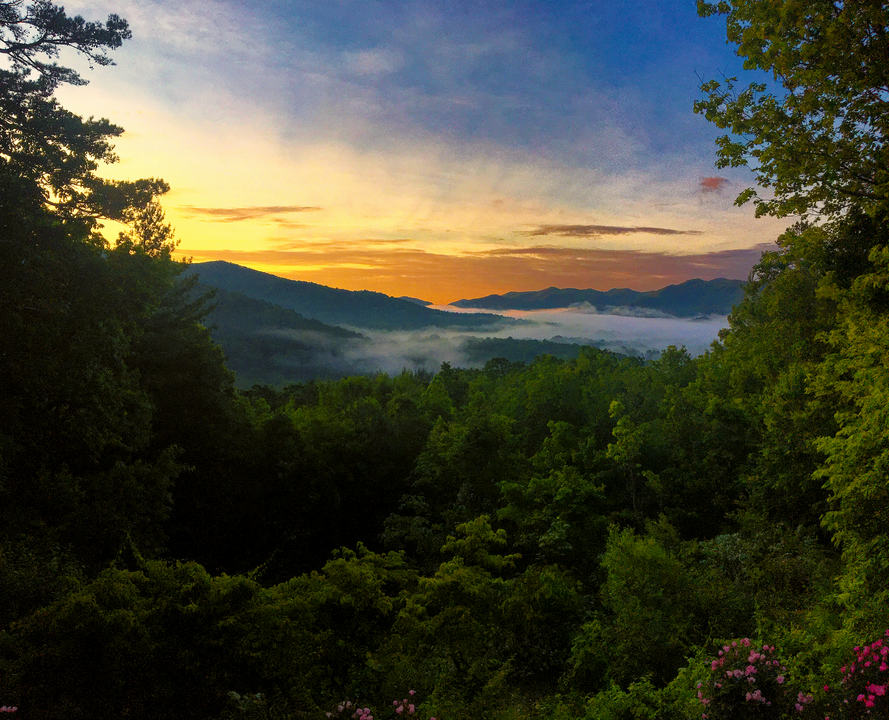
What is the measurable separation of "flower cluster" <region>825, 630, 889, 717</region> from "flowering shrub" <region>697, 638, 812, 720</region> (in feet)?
1.53

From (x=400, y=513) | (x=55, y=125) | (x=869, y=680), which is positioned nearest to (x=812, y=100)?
(x=869, y=680)

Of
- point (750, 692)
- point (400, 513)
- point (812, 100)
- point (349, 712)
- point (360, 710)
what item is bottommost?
point (400, 513)

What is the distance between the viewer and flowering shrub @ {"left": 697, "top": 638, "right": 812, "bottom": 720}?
623 cm

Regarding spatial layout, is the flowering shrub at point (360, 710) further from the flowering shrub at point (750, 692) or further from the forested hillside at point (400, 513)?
the flowering shrub at point (750, 692)

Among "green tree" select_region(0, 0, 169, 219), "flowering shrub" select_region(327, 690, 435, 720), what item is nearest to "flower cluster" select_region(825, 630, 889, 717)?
"flowering shrub" select_region(327, 690, 435, 720)

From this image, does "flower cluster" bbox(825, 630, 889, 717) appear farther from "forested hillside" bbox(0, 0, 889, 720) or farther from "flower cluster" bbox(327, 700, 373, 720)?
"flower cluster" bbox(327, 700, 373, 720)

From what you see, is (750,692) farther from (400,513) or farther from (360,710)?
(400,513)

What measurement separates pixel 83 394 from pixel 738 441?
983 inches

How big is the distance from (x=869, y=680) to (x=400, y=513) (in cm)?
1834

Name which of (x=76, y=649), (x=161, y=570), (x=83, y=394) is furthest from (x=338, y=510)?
(x=76, y=649)

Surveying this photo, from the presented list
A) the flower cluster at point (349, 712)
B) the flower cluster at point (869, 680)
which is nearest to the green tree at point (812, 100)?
the flower cluster at point (869, 680)

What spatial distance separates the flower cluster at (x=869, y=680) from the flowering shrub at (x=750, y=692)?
46 cm

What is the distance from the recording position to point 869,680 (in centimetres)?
603

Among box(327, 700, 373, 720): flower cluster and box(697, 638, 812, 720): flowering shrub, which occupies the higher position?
box(697, 638, 812, 720): flowering shrub
